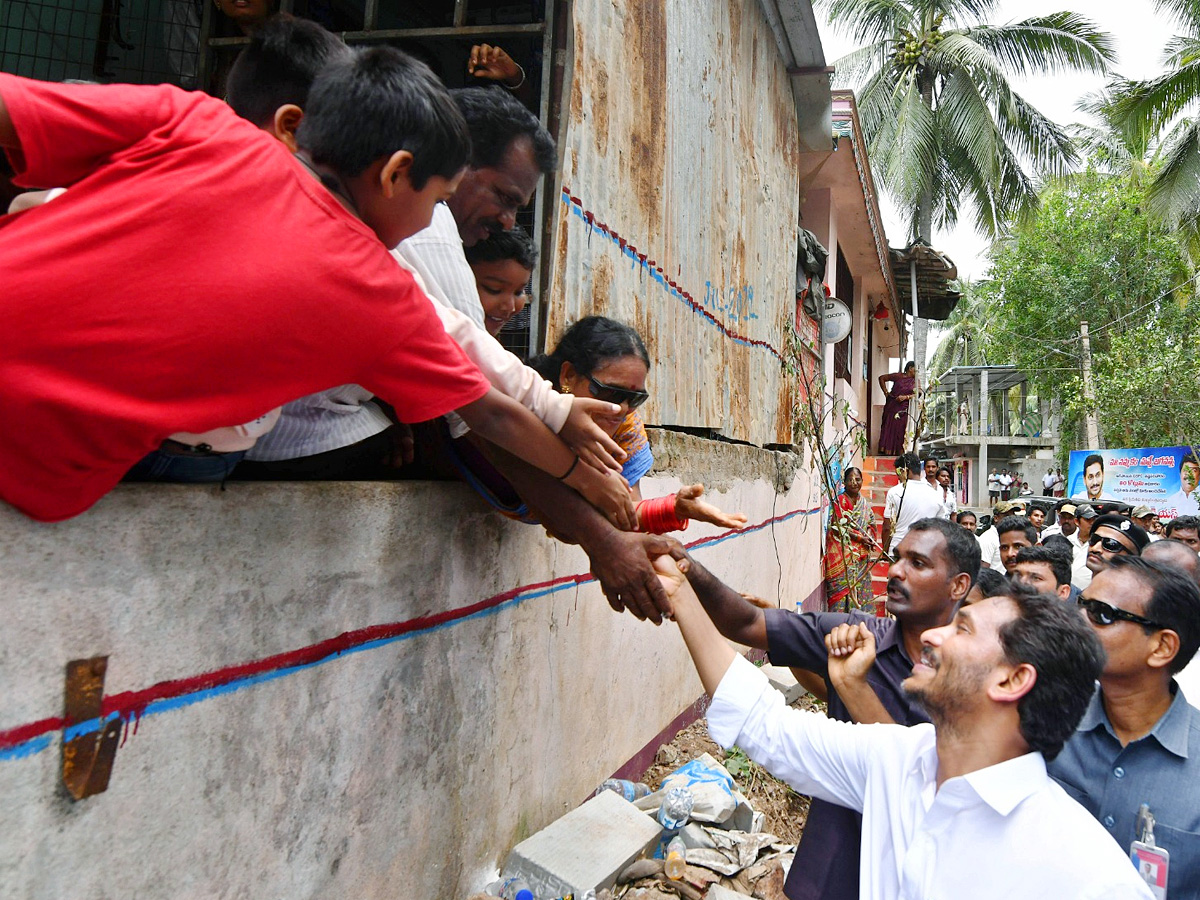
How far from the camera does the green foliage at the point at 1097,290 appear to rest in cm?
1873

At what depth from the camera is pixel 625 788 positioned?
3658 millimetres

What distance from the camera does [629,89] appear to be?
3557 mm

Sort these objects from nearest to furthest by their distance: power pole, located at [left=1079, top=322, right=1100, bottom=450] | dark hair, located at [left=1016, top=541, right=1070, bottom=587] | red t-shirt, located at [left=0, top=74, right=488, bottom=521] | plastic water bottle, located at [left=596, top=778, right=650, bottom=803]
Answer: red t-shirt, located at [left=0, top=74, right=488, bottom=521], plastic water bottle, located at [left=596, top=778, right=650, bottom=803], dark hair, located at [left=1016, top=541, right=1070, bottom=587], power pole, located at [left=1079, top=322, right=1100, bottom=450]

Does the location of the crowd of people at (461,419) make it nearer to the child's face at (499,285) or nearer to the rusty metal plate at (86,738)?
the child's face at (499,285)

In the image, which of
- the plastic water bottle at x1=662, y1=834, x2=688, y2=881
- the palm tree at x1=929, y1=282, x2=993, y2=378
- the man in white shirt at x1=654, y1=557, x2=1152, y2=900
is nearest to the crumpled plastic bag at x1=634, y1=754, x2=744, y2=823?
the plastic water bottle at x1=662, y1=834, x2=688, y2=881

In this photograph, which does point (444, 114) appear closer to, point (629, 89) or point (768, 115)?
point (629, 89)

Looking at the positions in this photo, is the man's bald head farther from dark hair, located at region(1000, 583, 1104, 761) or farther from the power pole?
the power pole

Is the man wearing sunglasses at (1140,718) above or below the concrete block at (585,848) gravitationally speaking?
above

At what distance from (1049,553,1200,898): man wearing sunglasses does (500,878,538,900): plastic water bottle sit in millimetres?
1620

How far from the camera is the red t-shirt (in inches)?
43.6

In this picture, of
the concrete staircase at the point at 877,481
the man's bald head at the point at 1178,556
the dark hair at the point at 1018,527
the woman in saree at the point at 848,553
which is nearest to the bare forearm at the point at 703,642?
the man's bald head at the point at 1178,556

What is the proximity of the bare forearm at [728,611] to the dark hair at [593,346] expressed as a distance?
2.85 feet

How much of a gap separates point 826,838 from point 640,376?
1.47 meters

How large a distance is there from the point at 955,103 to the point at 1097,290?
272 inches
